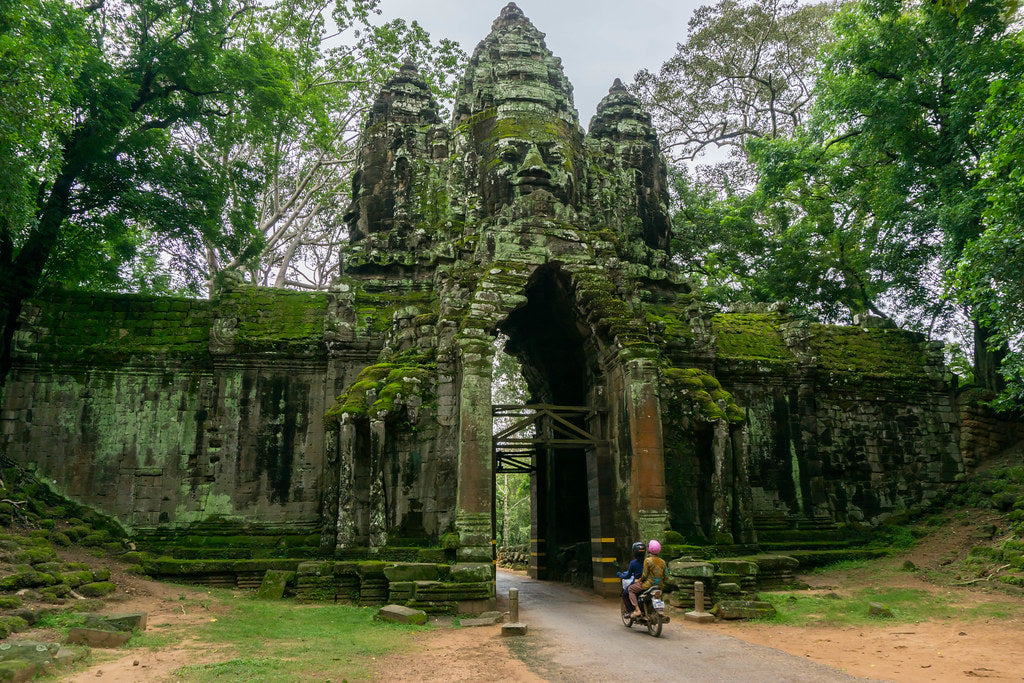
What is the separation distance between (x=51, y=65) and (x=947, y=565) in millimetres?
17768

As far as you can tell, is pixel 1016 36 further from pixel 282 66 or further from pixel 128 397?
pixel 128 397

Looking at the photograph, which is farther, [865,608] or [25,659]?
[865,608]

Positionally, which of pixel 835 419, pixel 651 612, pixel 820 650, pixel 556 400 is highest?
pixel 556 400

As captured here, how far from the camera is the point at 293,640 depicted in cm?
803

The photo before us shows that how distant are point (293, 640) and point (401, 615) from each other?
5.54 ft

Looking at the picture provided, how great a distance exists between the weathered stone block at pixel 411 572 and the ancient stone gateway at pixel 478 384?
0.08 m

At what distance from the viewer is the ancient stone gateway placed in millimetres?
12070

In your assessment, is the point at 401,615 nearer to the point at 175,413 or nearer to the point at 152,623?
the point at 152,623

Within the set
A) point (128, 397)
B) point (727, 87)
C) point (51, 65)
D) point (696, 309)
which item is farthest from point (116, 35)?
point (727, 87)

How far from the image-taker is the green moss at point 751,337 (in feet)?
54.6

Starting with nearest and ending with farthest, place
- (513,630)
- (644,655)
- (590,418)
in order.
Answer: (644,655) < (513,630) < (590,418)

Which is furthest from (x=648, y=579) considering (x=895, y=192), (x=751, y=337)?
(x=895, y=192)

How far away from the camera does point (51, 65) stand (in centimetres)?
1100

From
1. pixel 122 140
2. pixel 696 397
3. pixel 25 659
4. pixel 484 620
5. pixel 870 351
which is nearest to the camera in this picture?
pixel 25 659
